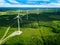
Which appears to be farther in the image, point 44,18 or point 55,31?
point 44,18

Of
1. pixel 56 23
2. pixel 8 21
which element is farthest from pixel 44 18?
pixel 8 21

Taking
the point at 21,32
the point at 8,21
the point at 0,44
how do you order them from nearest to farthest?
the point at 0,44
the point at 21,32
the point at 8,21

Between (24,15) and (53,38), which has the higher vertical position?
(24,15)

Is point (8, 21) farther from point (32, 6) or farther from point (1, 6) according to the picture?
point (32, 6)

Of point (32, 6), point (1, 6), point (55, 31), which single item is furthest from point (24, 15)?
point (55, 31)

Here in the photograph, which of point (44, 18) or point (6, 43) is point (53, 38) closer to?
point (44, 18)

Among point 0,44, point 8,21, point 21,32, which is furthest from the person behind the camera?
point 8,21

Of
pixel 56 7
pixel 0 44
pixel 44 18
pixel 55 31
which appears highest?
pixel 56 7
